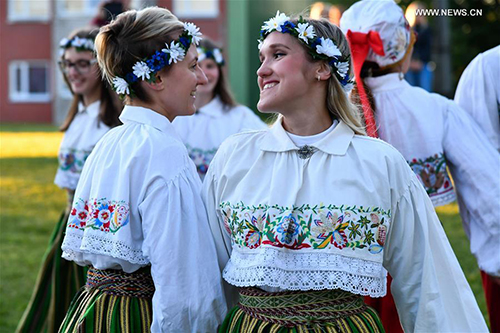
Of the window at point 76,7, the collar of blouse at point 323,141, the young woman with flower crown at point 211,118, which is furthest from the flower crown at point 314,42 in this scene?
the window at point 76,7

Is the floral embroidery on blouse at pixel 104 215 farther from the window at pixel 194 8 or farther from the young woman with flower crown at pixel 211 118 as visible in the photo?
the window at pixel 194 8

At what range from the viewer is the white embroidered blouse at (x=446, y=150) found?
3531 millimetres

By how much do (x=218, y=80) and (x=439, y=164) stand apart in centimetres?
217

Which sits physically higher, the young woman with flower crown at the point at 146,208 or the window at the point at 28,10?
the young woman with flower crown at the point at 146,208

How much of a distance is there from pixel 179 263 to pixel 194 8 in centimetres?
2435

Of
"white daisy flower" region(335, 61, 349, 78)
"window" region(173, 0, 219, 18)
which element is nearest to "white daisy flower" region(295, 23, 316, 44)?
"white daisy flower" region(335, 61, 349, 78)

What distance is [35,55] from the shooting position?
28797 mm

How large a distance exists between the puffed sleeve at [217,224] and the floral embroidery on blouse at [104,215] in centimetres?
31

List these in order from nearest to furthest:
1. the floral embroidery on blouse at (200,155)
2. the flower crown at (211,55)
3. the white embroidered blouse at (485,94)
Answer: the white embroidered blouse at (485,94) → the floral embroidery on blouse at (200,155) → the flower crown at (211,55)

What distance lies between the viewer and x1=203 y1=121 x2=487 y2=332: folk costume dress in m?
2.61

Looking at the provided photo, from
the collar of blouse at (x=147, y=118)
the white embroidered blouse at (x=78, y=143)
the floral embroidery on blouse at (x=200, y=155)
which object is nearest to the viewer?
the collar of blouse at (x=147, y=118)

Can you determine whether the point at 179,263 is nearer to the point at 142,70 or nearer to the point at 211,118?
the point at 142,70

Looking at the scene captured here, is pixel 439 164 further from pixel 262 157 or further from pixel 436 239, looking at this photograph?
pixel 262 157

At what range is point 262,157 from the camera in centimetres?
278
